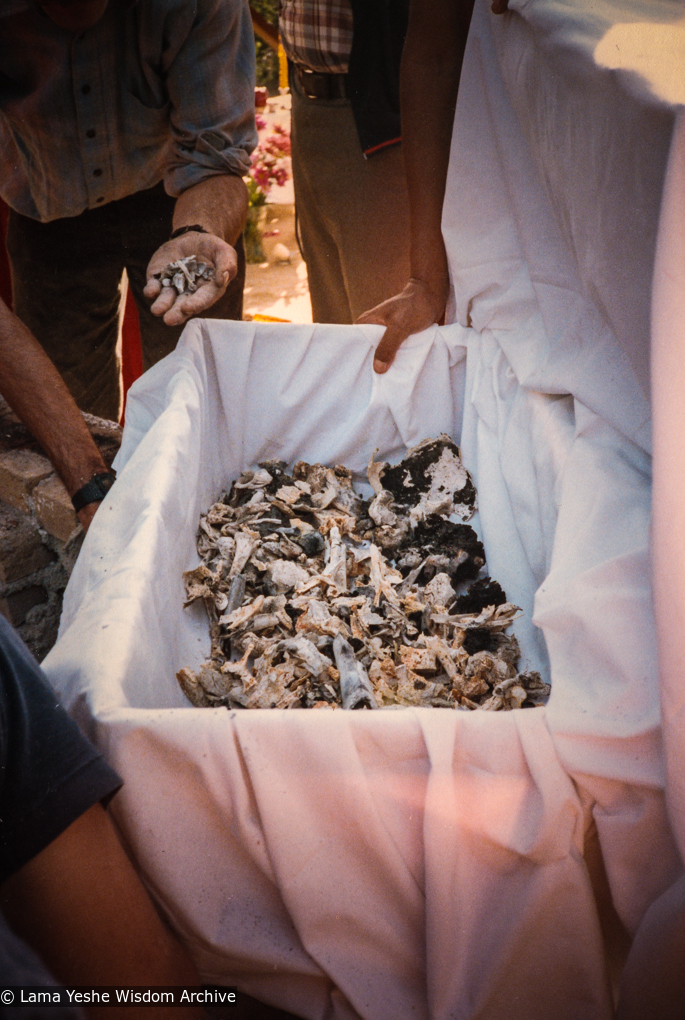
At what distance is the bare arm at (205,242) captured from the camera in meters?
1.43

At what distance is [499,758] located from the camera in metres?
0.66

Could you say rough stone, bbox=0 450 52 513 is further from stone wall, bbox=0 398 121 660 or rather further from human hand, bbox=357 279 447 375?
human hand, bbox=357 279 447 375

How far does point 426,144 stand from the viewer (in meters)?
1.55

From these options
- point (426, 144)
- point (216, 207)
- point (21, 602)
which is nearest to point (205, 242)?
point (216, 207)

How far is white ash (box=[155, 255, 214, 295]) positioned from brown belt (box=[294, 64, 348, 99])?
3.47 ft

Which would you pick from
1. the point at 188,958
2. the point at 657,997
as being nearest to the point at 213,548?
the point at 188,958

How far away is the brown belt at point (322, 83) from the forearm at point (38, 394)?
136 centimetres

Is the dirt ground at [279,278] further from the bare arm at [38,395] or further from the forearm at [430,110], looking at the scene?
the bare arm at [38,395]

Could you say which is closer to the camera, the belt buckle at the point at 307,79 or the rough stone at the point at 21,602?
the rough stone at the point at 21,602

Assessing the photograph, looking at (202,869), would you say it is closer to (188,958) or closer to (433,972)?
(188,958)

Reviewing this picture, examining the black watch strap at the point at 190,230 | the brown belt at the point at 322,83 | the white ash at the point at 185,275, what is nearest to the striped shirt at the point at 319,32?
the brown belt at the point at 322,83

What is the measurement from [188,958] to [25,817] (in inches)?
10.5

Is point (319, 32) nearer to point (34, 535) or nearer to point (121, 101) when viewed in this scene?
point (121, 101)

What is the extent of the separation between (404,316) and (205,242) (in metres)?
0.49
